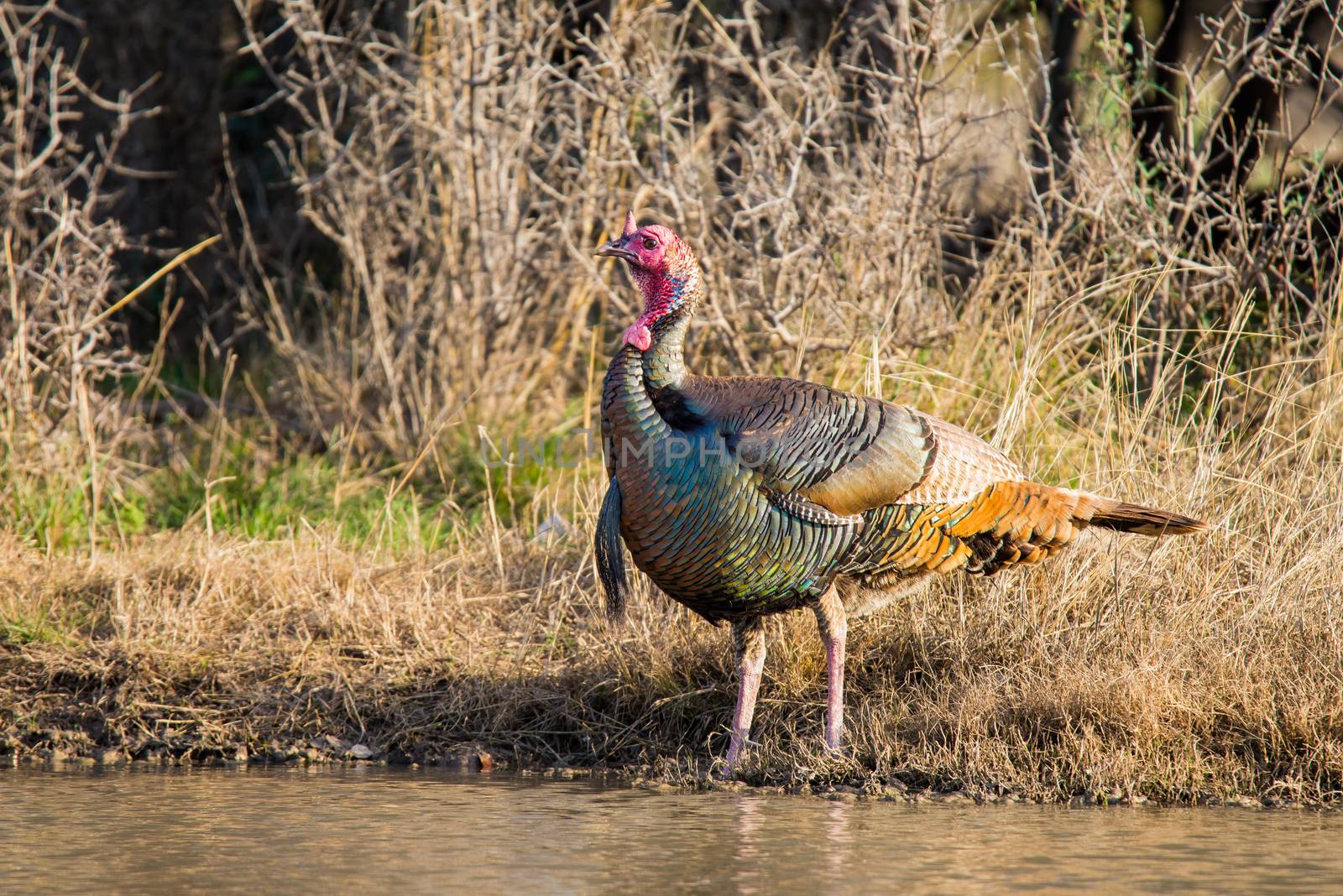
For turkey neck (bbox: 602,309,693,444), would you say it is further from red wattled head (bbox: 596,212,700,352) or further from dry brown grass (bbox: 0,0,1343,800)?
dry brown grass (bbox: 0,0,1343,800)

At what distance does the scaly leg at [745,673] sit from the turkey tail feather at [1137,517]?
1114 millimetres

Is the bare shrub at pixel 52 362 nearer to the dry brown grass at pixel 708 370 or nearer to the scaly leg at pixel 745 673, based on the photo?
the dry brown grass at pixel 708 370

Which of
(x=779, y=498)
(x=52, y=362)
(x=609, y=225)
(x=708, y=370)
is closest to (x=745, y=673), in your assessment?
(x=779, y=498)

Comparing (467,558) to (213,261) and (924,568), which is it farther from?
(213,261)

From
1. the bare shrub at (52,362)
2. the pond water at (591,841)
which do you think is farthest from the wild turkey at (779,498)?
the bare shrub at (52,362)

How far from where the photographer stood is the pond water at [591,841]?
3938mm

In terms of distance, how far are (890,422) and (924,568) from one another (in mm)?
496

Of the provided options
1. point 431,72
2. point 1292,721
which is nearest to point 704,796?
point 1292,721

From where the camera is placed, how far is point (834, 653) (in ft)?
17.5

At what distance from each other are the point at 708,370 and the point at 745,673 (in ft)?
9.14

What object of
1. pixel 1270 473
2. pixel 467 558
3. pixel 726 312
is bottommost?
pixel 467 558

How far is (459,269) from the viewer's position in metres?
8.71

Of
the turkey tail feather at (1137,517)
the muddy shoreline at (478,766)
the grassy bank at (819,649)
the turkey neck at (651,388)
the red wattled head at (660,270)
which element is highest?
the red wattled head at (660,270)

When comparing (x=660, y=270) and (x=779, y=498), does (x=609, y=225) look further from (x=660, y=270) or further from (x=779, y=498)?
(x=779, y=498)
